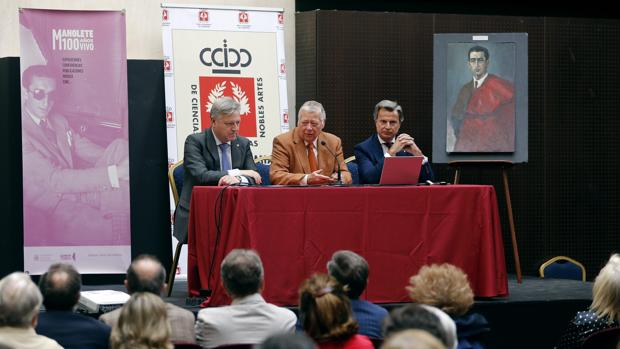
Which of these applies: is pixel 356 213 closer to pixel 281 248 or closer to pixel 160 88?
pixel 281 248

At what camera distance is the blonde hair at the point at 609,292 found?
13.1ft

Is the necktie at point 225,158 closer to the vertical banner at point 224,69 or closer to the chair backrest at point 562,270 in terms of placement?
the vertical banner at point 224,69

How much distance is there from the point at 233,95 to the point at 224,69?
20cm

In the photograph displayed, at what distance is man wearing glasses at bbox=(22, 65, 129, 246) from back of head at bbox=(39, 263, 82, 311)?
372 cm

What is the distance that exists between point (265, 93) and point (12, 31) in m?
1.98

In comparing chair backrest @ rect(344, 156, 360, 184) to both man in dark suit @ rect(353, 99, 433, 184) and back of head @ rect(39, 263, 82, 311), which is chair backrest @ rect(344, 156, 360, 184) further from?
back of head @ rect(39, 263, 82, 311)

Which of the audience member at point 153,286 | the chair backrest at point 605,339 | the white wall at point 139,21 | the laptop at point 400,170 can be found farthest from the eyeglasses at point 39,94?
the chair backrest at point 605,339

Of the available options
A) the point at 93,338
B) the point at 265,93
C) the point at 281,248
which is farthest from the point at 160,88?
the point at 93,338

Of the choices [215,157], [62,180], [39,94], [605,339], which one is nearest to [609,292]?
[605,339]

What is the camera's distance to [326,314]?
10.6ft

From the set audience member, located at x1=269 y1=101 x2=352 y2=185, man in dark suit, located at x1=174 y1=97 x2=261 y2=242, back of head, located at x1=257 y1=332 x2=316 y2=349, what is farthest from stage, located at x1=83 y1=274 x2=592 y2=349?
back of head, located at x1=257 y1=332 x2=316 y2=349

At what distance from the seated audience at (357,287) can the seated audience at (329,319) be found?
21.5 inches

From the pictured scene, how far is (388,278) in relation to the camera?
218 inches

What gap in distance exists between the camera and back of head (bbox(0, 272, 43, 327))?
3307mm
